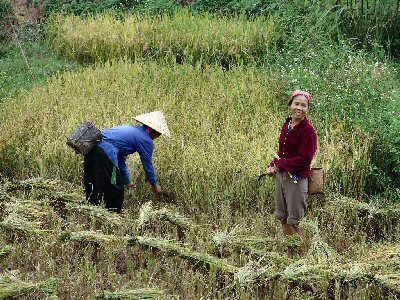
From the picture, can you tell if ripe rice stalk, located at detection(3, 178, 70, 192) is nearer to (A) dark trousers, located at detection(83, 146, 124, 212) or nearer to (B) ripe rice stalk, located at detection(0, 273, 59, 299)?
(A) dark trousers, located at detection(83, 146, 124, 212)

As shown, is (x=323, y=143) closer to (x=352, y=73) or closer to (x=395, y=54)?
(x=352, y=73)

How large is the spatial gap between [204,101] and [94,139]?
A: 230cm

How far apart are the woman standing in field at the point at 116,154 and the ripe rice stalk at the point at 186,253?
26.9 inches

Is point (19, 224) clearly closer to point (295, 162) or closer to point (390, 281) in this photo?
point (295, 162)

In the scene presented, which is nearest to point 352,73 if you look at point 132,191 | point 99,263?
point 132,191

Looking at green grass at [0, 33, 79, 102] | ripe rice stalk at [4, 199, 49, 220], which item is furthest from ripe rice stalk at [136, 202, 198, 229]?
green grass at [0, 33, 79, 102]

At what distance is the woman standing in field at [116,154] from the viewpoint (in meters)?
4.58

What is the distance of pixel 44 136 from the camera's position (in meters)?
5.84

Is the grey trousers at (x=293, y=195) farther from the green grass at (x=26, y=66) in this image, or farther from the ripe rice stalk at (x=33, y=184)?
the green grass at (x=26, y=66)

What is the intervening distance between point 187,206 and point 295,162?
1.18 metres

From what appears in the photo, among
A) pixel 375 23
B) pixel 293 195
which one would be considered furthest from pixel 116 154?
pixel 375 23

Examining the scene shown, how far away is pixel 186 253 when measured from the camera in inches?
154

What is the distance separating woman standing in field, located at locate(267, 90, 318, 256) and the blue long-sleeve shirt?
2.96 ft

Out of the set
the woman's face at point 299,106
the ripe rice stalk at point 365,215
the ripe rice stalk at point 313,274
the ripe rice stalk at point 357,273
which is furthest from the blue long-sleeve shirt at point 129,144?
the ripe rice stalk at point 357,273
